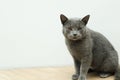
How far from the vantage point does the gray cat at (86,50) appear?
1415mm

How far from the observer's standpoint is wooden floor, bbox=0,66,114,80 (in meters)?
1.59

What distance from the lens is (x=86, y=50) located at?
1.47 metres

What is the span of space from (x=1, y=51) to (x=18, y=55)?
0.34ft

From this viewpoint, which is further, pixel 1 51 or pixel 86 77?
pixel 1 51

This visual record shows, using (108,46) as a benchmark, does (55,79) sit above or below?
below

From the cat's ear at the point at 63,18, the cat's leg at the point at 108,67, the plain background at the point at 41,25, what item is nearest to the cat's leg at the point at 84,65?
the cat's leg at the point at 108,67

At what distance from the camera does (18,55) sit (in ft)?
5.91

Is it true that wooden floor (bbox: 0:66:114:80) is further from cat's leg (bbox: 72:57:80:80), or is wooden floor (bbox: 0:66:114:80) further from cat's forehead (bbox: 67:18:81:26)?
cat's forehead (bbox: 67:18:81:26)

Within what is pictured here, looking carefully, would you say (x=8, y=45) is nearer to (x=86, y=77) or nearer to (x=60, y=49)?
(x=60, y=49)

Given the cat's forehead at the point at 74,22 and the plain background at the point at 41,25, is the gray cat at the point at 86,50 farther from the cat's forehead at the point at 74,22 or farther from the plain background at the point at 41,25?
the plain background at the point at 41,25

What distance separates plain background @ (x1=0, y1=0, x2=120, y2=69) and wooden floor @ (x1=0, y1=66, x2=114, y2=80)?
0.33 feet

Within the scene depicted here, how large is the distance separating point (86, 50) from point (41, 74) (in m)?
0.32

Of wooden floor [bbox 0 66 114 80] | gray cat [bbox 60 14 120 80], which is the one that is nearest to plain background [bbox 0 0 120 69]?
wooden floor [bbox 0 66 114 80]

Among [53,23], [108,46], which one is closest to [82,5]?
[53,23]
